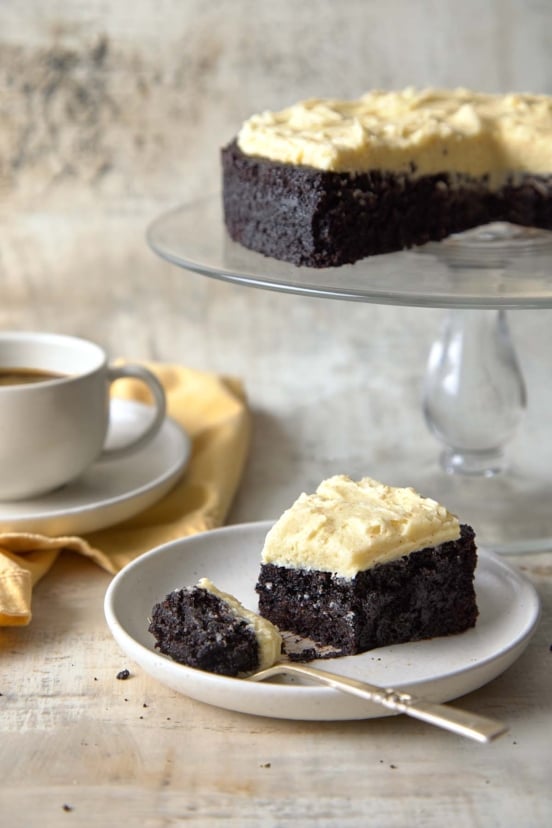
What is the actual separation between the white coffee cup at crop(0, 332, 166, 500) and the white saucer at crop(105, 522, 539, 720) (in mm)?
325

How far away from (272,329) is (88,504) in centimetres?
146

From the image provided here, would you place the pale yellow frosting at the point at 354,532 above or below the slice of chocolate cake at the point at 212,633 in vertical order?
above

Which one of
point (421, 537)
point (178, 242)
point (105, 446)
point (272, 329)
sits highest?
point (178, 242)

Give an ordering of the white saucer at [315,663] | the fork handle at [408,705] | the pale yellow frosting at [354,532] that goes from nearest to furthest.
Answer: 1. the fork handle at [408,705]
2. the white saucer at [315,663]
3. the pale yellow frosting at [354,532]

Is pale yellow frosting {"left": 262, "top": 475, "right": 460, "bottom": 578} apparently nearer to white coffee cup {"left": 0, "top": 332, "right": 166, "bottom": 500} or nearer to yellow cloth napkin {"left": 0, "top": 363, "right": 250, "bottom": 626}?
yellow cloth napkin {"left": 0, "top": 363, "right": 250, "bottom": 626}

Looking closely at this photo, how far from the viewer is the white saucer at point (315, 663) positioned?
4.98 feet

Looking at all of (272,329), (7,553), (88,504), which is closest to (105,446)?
(88,504)

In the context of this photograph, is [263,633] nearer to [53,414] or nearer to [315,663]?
[315,663]

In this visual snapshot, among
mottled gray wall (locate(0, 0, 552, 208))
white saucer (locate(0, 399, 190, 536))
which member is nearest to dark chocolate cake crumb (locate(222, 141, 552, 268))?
white saucer (locate(0, 399, 190, 536))

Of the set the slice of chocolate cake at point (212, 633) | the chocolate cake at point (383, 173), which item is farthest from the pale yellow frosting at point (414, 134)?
the slice of chocolate cake at point (212, 633)

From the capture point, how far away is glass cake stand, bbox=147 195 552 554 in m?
1.97

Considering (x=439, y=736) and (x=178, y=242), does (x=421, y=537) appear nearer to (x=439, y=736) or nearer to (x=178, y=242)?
(x=439, y=736)

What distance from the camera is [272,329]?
3.50m

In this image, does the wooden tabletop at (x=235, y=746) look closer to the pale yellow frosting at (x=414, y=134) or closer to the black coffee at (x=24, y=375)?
the black coffee at (x=24, y=375)
